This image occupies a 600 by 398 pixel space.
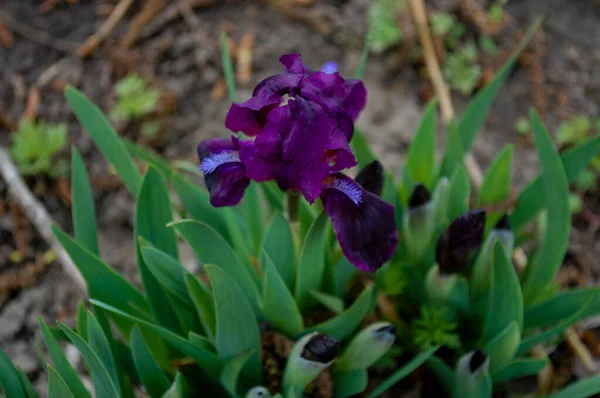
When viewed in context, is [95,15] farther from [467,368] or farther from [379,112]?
[467,368]

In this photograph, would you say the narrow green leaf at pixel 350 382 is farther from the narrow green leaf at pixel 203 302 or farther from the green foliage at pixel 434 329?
the narrow green leaf at pixel 203 302

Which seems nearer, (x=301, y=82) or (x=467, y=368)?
(x=301, y=82)

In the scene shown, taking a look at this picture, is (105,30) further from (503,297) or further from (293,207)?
(503,297)

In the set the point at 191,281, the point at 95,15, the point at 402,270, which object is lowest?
the point at 402,270

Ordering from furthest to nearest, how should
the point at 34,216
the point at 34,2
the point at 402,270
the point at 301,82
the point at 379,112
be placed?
the point at 34,2
the point at 379,112
the point at 34,216
the point at 402,270
the point at 301,82

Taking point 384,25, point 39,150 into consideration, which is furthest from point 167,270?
point 384,25

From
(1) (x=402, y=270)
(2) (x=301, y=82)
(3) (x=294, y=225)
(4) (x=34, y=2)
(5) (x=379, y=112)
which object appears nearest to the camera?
(2) (x=301, y=82)

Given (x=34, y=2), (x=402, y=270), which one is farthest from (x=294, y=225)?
(x=34, y=2)

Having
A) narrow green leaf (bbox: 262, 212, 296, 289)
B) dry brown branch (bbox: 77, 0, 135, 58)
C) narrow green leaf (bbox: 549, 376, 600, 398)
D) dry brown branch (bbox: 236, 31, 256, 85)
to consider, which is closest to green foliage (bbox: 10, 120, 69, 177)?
dry brown branch (bbox: 77, 0, 135, 58)
